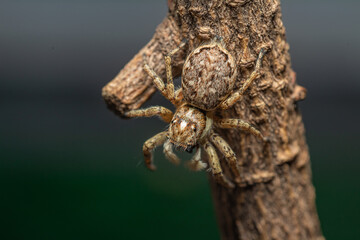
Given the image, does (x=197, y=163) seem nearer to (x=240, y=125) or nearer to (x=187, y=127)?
(x=187, y=127)

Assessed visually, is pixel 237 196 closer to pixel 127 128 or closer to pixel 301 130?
pixel 301 130

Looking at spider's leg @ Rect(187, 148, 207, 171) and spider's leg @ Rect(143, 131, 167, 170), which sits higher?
spider's leg @ Rect(143, 131, 167, 170)

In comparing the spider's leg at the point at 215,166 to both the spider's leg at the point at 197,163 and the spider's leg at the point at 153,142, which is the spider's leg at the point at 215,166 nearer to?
the spider's leg at the point at 197,163

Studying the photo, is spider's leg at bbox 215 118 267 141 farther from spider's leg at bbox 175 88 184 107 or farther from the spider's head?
spider's leg at bbox 175 88 184 107

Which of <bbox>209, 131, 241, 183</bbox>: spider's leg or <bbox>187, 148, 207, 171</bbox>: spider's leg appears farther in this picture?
<bbox>187, 148, 207, 171</bbox>: spider's leg

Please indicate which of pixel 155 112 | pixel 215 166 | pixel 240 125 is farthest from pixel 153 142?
pixel 240 125

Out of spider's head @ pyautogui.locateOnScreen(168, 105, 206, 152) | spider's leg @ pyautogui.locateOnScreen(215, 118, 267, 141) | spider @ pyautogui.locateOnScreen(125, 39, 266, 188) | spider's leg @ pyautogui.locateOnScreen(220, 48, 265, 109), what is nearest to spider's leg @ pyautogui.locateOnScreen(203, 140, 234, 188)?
spider @ pyautogui.locateOnScreen(125, 39, 266, 188)

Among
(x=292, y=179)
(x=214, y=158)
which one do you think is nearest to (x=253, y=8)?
(x=214, y=158)

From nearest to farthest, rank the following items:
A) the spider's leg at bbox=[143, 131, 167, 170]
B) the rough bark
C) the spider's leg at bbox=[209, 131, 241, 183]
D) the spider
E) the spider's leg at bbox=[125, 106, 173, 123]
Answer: the rough bark, the spider, the spider's leg at bbox=[209, 131, 241, 183], the spider's leg at bbox=[125, 106, 173, 123], the spider's leg at bbox=[143, 131, 167, 170]

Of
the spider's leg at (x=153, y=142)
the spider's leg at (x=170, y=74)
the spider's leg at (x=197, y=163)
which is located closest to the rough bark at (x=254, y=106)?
the spider's leg at (x=170, y=74)
